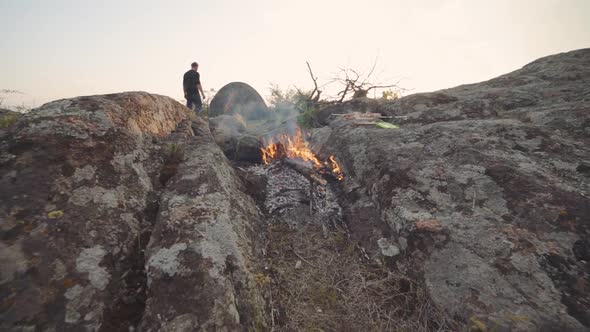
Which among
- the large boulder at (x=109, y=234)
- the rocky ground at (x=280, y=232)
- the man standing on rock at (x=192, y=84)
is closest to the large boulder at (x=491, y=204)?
the rocky ground at (x=280, y=232)

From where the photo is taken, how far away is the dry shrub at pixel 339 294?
227 centimetres

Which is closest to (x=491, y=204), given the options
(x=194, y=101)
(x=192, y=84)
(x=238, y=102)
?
(x=192, y=84)

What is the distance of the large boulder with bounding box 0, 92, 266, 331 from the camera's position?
1700 mm

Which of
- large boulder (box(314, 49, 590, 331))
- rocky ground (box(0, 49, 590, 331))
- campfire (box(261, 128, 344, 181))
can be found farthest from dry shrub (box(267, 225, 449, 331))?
campfire (box(261, 128, 344, 181))

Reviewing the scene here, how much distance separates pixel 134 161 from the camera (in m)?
2.77

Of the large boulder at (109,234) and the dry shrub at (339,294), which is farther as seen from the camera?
the dry shrub at (339,294)

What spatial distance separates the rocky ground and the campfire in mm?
900

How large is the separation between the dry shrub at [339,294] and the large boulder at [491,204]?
21cm

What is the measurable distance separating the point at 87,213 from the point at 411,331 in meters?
2.95

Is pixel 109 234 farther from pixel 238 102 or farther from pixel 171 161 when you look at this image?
pixel 238 102

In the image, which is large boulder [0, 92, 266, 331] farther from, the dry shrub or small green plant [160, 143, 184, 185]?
the dry shrub

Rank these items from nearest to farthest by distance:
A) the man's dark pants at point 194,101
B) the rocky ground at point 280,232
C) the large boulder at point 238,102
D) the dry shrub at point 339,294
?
the rocky ground at point 280,232, the dry shrub at point 339,294, the man's dark pants at point 194,101, the large boulder at point 238,102

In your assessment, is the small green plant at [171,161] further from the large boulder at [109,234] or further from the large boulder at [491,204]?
the large boulder at [491,204]

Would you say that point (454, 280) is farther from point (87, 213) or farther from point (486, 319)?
point (87, 213)
